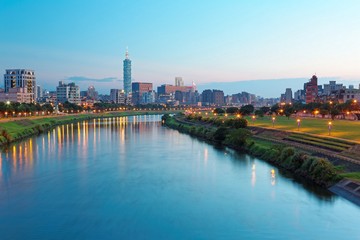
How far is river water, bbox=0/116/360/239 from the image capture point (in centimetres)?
1780

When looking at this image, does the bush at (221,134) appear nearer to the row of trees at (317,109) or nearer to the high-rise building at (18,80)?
the row of trees at (317,109)

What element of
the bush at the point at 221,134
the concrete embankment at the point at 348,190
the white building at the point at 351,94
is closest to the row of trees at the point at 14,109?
the bush at the point at 221,134

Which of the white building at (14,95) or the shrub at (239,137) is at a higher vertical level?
the white building at (14,95)

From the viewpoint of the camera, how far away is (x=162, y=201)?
22.4m

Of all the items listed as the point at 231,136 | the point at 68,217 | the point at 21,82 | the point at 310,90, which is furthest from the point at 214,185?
the point at 21,82

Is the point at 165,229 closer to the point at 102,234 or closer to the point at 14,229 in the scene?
the point at 102,234

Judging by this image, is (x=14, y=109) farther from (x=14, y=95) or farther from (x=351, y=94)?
(x=351, y=94)

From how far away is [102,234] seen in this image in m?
17.3

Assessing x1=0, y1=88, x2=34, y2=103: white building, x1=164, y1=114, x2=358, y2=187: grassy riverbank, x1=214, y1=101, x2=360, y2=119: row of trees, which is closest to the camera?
x1=164, y1=114, x2=358, y2=187: grassy riverbank

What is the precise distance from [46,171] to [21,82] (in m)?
156

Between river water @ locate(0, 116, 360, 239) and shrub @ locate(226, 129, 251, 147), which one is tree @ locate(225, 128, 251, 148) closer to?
shrub @ locate(226, 129, 251, 147)

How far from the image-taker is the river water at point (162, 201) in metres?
17.8

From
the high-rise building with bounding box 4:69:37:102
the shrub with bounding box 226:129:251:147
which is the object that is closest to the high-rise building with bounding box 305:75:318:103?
the shrub with bounding box 226:129:251:147

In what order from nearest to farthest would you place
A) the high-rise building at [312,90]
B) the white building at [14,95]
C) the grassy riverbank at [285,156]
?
the grassy riverbank at [285,156] < the high-rise building at [312,90] < the white building at [14,95]
